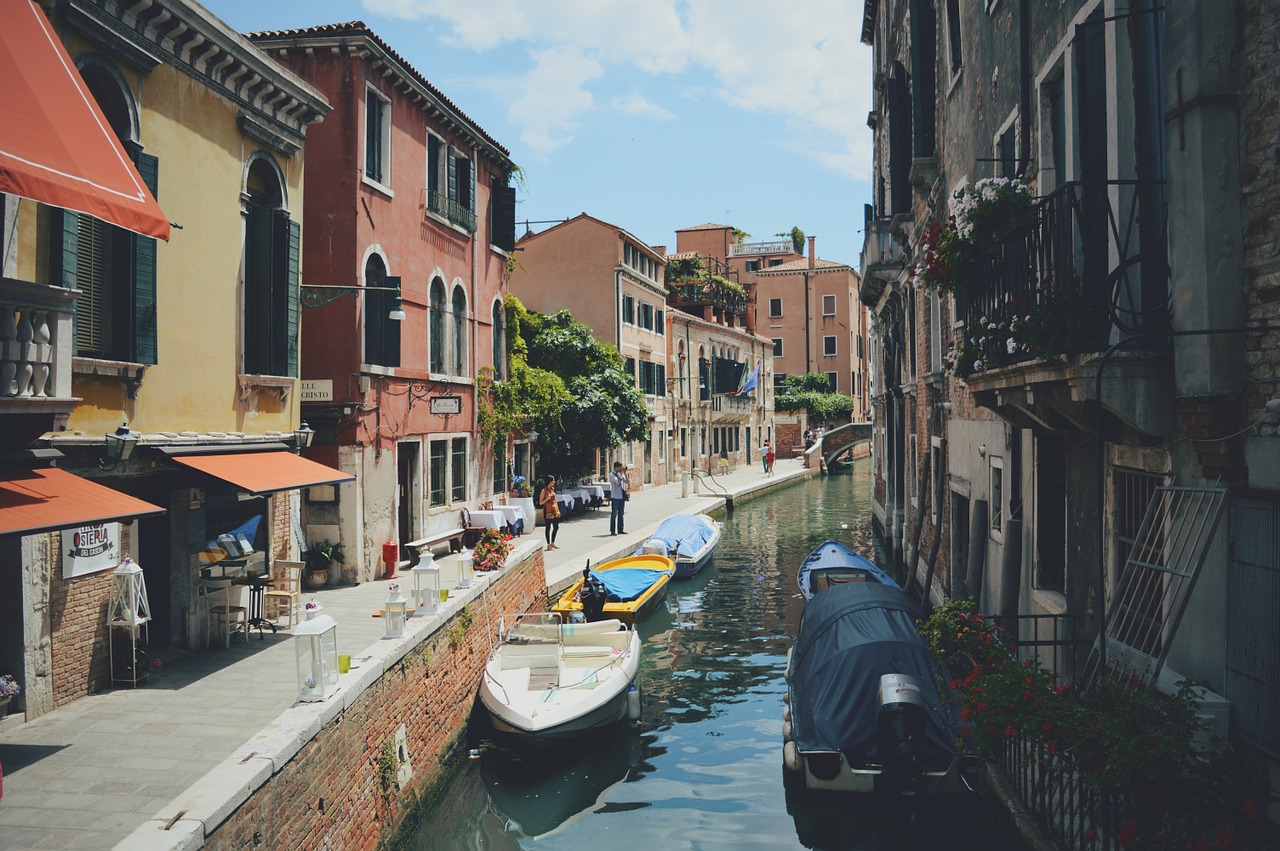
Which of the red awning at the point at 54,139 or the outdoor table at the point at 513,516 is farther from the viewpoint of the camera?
the outdoor table at the point at 513,516

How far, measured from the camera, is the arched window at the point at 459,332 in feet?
58.4

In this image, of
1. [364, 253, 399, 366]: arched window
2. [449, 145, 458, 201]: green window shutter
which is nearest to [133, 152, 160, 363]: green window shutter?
[364, 253, 399, 366]: arched window

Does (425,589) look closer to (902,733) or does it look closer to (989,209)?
(902,733)

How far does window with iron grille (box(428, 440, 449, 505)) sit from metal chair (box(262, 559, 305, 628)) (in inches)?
213

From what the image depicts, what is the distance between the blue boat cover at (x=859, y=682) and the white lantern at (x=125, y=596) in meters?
6.13

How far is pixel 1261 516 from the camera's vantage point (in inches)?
179

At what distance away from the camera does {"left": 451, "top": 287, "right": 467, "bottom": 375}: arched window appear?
17812mm

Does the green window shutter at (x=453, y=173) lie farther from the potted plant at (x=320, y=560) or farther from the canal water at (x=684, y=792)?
the canal water at (x=684, y=792)

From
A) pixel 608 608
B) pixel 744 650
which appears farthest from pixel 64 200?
pixel 744 650

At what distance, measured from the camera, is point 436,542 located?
1623 cm

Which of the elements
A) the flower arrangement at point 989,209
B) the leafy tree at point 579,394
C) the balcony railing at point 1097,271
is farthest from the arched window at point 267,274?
the leafy tree at point 579,394

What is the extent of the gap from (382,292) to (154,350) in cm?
627

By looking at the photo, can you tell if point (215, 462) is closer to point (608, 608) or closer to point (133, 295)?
point (133, 295)

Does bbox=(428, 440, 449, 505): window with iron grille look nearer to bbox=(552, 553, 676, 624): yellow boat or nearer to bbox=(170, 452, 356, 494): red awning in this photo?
bbox=(552, 553, 676, 624): yellow boat
